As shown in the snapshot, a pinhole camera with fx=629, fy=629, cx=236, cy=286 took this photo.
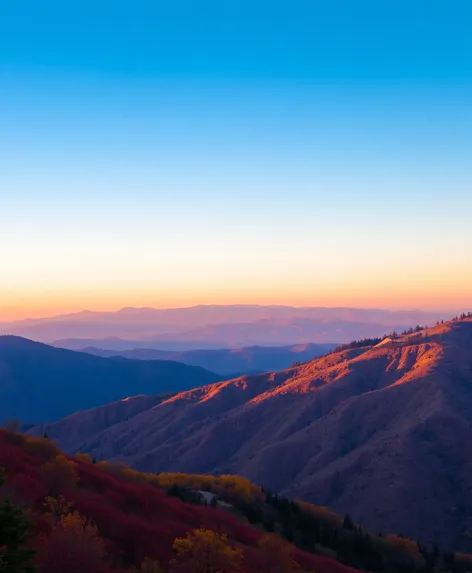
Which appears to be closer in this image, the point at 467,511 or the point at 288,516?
the point at 288,516

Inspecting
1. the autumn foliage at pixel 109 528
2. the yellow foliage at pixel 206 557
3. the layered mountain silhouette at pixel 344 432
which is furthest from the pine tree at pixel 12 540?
the layered mountain silhouette at pixel 344 432

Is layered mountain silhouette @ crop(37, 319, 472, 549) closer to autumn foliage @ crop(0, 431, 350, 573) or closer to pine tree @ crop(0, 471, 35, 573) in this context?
autumn foliage @ crop(0, 431, 350, 573)

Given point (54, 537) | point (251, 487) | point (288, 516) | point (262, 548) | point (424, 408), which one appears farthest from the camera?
point (424, 408)

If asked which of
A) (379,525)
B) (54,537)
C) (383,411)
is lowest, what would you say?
(379,525)

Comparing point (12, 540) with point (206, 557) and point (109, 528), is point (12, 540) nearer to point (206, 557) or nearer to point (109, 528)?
point (206, 557)

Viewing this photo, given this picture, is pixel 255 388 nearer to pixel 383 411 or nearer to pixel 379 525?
pixel 383 411

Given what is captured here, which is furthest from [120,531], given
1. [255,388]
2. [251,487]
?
[255,388]
